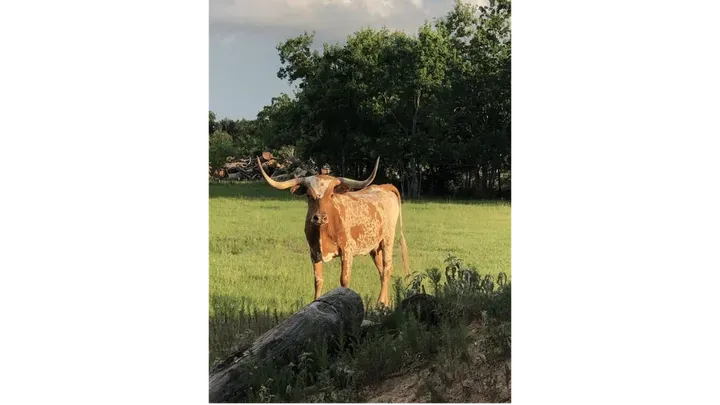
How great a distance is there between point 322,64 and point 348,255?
914mm

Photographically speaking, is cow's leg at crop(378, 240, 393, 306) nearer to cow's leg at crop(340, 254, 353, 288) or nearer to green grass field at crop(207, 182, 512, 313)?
green grass field at crop(207, 182, 512, 313)

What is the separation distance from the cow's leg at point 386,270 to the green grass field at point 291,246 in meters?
0.03

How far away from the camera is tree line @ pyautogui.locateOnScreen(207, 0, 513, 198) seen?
2711 millimetres

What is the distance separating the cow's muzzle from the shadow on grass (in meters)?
0.10

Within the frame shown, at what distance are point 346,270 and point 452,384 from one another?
77cm

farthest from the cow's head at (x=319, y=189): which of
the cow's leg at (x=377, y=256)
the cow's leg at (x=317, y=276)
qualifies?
the cow's leg at (x=377, y=256)

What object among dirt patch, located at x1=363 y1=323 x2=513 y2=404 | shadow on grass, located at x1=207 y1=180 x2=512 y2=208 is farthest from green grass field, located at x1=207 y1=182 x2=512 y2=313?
dirt patch, located at x1=363 y1=323 x2=513 y2=404

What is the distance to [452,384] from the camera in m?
2.42

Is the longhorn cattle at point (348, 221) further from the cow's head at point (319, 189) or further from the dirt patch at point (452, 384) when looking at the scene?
the dirt patch at point (452, 384)

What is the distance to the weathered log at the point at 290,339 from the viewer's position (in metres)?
2.53

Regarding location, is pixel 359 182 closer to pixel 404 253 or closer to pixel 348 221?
pixel 348 221
